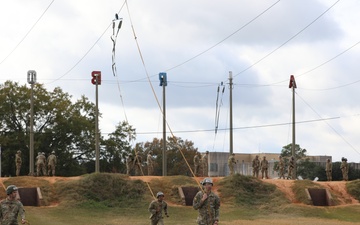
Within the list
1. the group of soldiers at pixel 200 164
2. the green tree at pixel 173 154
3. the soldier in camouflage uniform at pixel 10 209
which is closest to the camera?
the soldier in camouflage uniform at pixel 10 209

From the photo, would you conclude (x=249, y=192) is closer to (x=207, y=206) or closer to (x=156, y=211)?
(x=156, y=211)

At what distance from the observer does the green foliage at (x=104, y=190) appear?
5084 cm

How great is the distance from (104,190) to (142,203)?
3031 mm

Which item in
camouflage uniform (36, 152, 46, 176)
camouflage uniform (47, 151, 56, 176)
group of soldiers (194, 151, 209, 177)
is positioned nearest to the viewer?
camouflage uniform (47, 151, 56, 176)

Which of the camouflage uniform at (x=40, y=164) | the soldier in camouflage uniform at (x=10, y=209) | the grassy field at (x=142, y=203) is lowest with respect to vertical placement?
the grassy field at (x=142, y=203)

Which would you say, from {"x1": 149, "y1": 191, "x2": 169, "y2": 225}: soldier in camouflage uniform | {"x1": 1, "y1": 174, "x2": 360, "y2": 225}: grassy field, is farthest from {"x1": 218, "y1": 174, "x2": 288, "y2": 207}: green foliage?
{"x1": 149, "y1": 191, "x2": 169, "y2": 225}: soldier in camouflage uniform

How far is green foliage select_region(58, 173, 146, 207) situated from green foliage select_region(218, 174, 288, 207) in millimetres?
5907

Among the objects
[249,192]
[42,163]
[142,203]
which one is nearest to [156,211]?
[142,203]

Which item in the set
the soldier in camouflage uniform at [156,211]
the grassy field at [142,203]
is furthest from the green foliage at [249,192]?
the soldier in camouflage uniform at [156,211]

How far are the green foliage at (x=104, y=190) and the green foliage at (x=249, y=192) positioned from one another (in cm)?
591

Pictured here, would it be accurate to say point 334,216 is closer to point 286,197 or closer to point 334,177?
point 286,197

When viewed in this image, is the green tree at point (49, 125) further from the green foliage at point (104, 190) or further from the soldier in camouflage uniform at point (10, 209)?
the soldier in camouflage uniform at point (10, 209)

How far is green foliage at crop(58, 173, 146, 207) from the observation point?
50.8 meters

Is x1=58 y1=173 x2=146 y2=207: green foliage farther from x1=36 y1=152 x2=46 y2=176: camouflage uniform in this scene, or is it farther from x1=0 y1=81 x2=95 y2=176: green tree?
x1=0 y1=81 x2=95 y2=176: green tree
